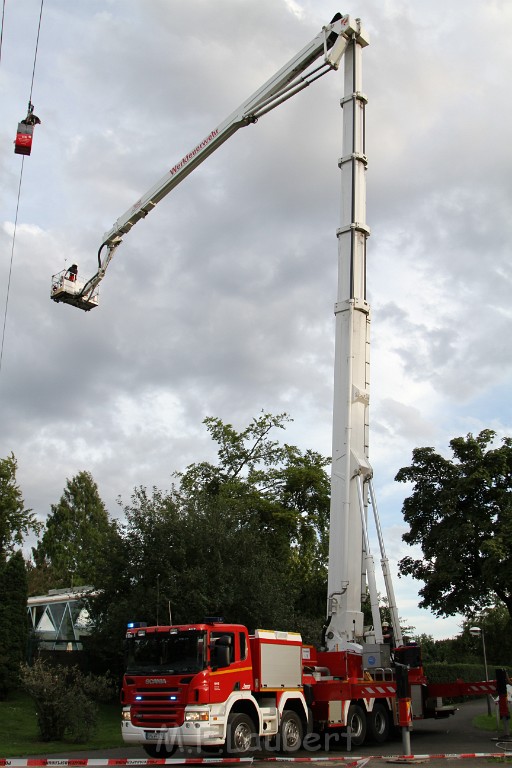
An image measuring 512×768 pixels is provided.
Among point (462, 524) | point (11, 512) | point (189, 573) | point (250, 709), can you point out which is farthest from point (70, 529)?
point (250, 709)

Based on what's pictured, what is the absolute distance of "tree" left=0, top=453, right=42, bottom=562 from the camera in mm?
35812

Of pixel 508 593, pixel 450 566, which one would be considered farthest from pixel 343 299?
pixel 508 593

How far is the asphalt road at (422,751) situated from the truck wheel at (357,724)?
0.21 meters

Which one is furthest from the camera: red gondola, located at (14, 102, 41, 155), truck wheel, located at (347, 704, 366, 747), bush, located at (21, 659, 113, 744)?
red gondola, located at (14, 102, 41, 155)

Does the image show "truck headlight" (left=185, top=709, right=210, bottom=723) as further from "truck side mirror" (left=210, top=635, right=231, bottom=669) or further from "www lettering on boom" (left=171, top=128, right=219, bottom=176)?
"www lettering on boom" (left=171, top=128, right=219, bottom=176)

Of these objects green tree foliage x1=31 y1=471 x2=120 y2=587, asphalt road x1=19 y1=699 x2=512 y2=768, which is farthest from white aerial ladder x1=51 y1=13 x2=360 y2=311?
green tree foliage x1=31 y1=471 x2=120 y2=587

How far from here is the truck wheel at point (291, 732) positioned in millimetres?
14586

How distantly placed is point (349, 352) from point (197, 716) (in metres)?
9.35

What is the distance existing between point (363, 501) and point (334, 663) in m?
3.69

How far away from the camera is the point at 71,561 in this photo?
67.1m

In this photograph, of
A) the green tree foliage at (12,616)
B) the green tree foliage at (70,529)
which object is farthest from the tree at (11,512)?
the green tree foliage at (70,529)

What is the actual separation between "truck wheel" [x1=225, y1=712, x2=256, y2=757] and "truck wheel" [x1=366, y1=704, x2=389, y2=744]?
3.91m

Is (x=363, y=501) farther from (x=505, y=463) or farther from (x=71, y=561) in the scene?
(x=71, y=561)

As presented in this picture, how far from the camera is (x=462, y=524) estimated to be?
22.3m
